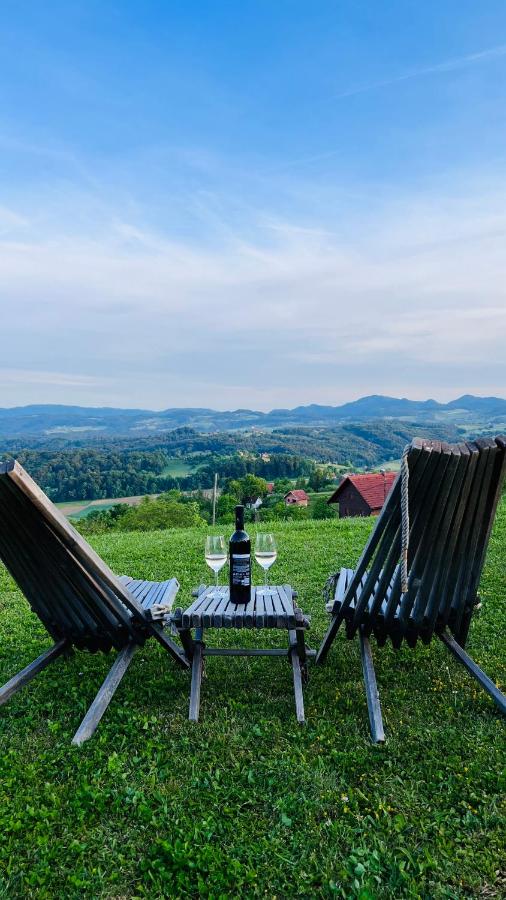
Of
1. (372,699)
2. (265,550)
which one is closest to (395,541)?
(265,550)

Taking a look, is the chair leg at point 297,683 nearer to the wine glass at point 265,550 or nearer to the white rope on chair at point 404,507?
the wine glass at point 265,550

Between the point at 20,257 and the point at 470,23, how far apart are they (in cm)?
1510

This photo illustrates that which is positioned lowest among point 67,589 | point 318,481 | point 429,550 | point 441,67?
point 318,481

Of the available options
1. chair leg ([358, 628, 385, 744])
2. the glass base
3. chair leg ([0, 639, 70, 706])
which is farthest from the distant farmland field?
chair leg ([358, 628, 385, 744])

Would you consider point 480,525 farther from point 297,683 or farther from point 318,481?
point 318,481

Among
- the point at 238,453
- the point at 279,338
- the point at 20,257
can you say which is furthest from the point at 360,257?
the point at 279,338

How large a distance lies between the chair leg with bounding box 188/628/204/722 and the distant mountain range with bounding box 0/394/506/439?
162 ft

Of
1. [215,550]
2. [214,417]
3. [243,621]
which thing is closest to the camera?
[243,621]

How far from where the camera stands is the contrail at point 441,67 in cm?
1038

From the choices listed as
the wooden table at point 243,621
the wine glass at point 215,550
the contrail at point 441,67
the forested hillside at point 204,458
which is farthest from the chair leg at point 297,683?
the forested hillside at point 204,458

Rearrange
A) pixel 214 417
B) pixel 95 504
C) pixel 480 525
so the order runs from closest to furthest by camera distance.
→ pixel 480 525 → pixel 95 504 → pixel 214 417

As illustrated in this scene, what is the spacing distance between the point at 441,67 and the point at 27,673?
14.7m

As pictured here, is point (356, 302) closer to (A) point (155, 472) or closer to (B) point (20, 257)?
(B) point (20, 257)

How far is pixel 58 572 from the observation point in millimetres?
2996
